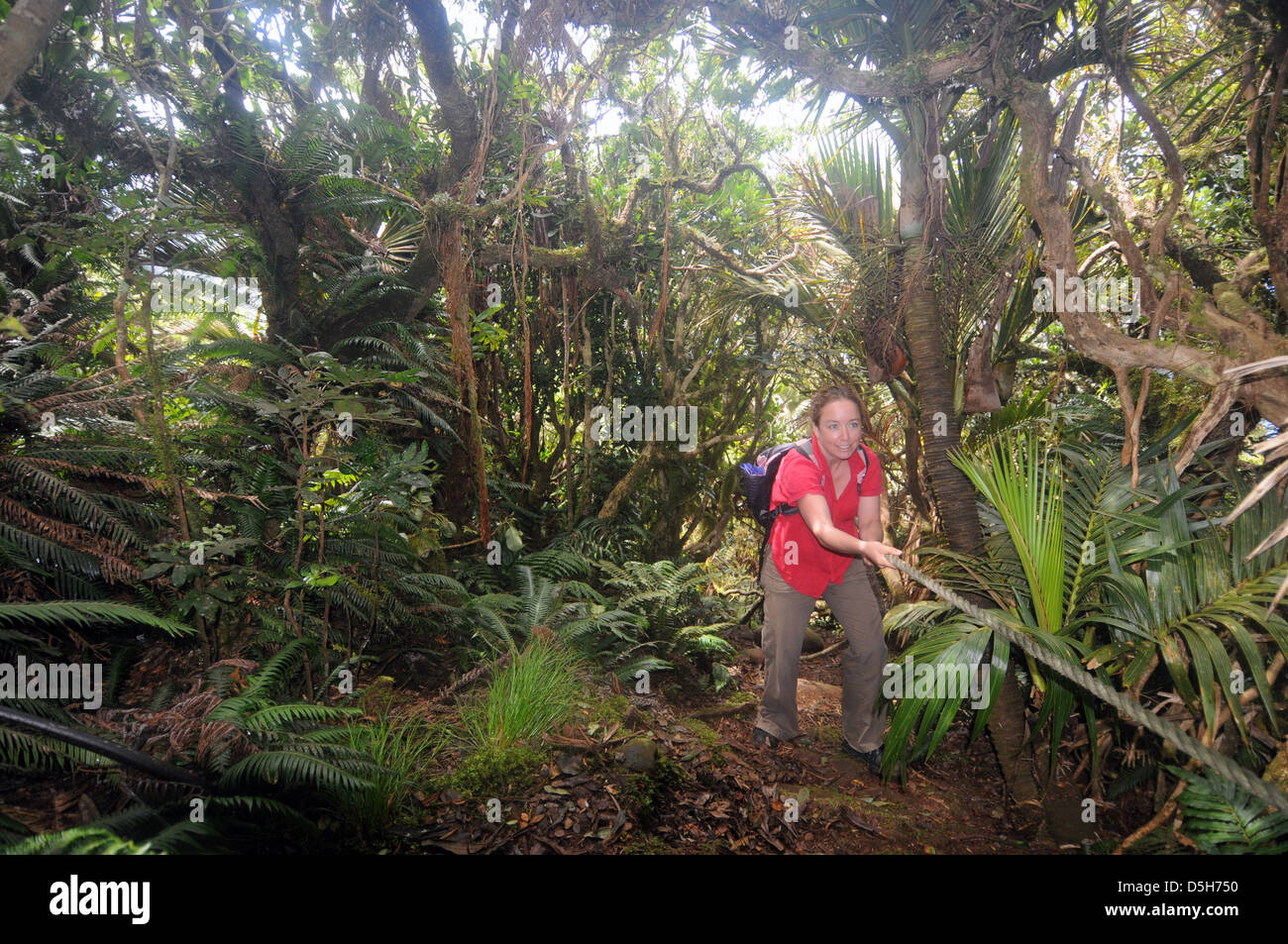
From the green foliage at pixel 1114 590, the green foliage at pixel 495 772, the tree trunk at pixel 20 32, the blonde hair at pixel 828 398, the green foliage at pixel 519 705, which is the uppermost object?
the tree trunk at pixel 20 32

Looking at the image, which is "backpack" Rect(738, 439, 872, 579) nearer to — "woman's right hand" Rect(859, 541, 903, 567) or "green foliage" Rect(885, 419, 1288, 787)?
"woman's right hand" Rect(859, 541, 903, 567)

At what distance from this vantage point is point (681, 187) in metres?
6.25

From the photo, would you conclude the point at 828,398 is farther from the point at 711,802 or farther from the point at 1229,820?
the point at 1229,820

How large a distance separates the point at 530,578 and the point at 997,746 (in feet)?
9.38

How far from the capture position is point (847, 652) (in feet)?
12.0

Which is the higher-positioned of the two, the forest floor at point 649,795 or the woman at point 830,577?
the woman at point 830,577

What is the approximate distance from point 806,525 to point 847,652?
0.81 metres

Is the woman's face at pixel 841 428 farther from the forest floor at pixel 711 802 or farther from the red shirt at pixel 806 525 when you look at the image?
the forest floor at pixel 711 802

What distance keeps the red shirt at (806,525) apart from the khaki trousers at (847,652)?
0.08 m

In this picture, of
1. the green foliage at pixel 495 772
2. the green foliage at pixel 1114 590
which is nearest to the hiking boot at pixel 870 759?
the green foliage at pixel 1114 590

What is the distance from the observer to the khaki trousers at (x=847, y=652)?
3.53m

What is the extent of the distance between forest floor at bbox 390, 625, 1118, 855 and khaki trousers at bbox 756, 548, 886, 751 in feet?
0.58

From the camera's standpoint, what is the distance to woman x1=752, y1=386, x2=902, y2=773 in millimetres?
3303

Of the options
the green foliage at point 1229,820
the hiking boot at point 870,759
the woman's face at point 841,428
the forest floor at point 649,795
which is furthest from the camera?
the hiking boot at point 870,759
